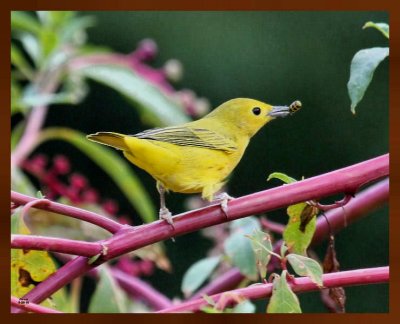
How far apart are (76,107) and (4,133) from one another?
0.15 metres

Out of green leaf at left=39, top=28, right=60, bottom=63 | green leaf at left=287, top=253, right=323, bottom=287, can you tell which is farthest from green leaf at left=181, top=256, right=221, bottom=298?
green leaf at left=39, top=28, right=60, bottom=63

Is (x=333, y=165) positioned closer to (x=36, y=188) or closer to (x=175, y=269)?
(x=175, y=269)

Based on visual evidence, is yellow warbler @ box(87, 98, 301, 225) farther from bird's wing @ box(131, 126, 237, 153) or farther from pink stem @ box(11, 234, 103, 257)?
pink stem @ box(11, 234, 103, 257)

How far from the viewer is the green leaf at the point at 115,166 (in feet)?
3.92

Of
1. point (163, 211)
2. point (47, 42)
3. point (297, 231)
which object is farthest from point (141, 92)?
point (297, 231)

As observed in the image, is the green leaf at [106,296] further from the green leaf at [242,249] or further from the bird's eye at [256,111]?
the bird's eye at [256,111]

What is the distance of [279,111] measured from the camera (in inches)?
45.8

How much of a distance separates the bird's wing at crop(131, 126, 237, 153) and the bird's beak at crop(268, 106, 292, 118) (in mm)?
89

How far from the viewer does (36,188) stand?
122 cm

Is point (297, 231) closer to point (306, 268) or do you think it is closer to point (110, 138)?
point (306, 268)

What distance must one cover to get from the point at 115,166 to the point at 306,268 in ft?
1.59

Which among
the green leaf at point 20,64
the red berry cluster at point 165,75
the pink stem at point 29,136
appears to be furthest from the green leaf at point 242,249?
the green leaf at point 20,64

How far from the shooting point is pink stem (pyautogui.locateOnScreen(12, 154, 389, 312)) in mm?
839

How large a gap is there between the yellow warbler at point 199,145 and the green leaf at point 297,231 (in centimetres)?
18
